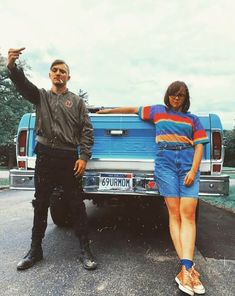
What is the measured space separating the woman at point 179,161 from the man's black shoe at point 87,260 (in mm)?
815

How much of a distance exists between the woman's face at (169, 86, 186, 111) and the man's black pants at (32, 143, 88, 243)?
1.12m

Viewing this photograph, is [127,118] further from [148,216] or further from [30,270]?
[148,216]

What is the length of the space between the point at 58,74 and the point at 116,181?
53.2 inches

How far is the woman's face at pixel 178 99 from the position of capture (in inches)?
122

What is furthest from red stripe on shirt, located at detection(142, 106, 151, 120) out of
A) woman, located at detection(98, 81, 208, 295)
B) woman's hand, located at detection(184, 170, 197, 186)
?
woman's hand, located at detection(184, 170, 197, 186)

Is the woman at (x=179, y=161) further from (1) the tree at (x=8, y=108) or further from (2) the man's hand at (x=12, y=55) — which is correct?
(1) the tree at (x=8, y=108)

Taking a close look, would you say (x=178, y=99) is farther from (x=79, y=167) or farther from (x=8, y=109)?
(x=8, y=109)

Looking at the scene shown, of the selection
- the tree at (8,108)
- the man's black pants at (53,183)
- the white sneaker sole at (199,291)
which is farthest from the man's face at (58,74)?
the tree at (8,108)

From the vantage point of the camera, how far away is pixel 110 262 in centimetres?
347

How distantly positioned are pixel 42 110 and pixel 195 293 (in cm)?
217

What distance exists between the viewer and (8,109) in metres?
23.7

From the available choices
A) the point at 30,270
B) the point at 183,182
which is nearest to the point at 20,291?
the point at 30,270

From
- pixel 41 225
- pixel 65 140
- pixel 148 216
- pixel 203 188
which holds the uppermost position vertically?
pixel 65 140

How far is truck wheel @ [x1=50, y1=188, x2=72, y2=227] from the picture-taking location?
4.78 m
